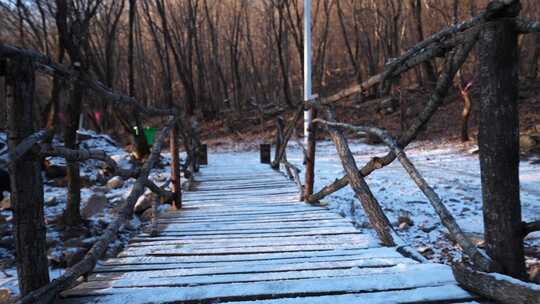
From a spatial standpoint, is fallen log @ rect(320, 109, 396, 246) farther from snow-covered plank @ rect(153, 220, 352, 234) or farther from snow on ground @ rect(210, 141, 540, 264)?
snow on ground @ rect(210, 141, 540, 264)

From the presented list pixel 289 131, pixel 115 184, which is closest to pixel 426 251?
pixel 289 131

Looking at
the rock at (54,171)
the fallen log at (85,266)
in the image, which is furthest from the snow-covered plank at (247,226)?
the rock at (54,171)

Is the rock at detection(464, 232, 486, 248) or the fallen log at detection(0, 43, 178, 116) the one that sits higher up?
the fallen log at detection(0, 43, 178, 116)

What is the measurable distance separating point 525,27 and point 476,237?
529cm

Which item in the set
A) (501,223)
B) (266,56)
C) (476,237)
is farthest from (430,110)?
(266,56)

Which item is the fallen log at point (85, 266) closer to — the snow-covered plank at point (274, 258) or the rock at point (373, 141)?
the snow-covered plank at point (274, 258)

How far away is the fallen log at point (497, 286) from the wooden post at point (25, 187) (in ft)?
6.82

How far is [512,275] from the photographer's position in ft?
6.93

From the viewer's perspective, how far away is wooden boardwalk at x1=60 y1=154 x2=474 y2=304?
2.30 meters

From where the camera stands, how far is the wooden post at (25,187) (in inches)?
78.8

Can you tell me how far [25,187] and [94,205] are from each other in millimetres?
7587

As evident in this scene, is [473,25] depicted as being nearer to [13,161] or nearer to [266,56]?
[13,161]

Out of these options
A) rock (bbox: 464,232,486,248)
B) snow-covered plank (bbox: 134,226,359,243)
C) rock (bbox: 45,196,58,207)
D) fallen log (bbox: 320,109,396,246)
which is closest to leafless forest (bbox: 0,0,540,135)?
rock (bbox: 45,196,58,207)

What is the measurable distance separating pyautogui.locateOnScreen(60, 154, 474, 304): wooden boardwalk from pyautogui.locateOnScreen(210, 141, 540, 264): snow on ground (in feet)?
4.45
